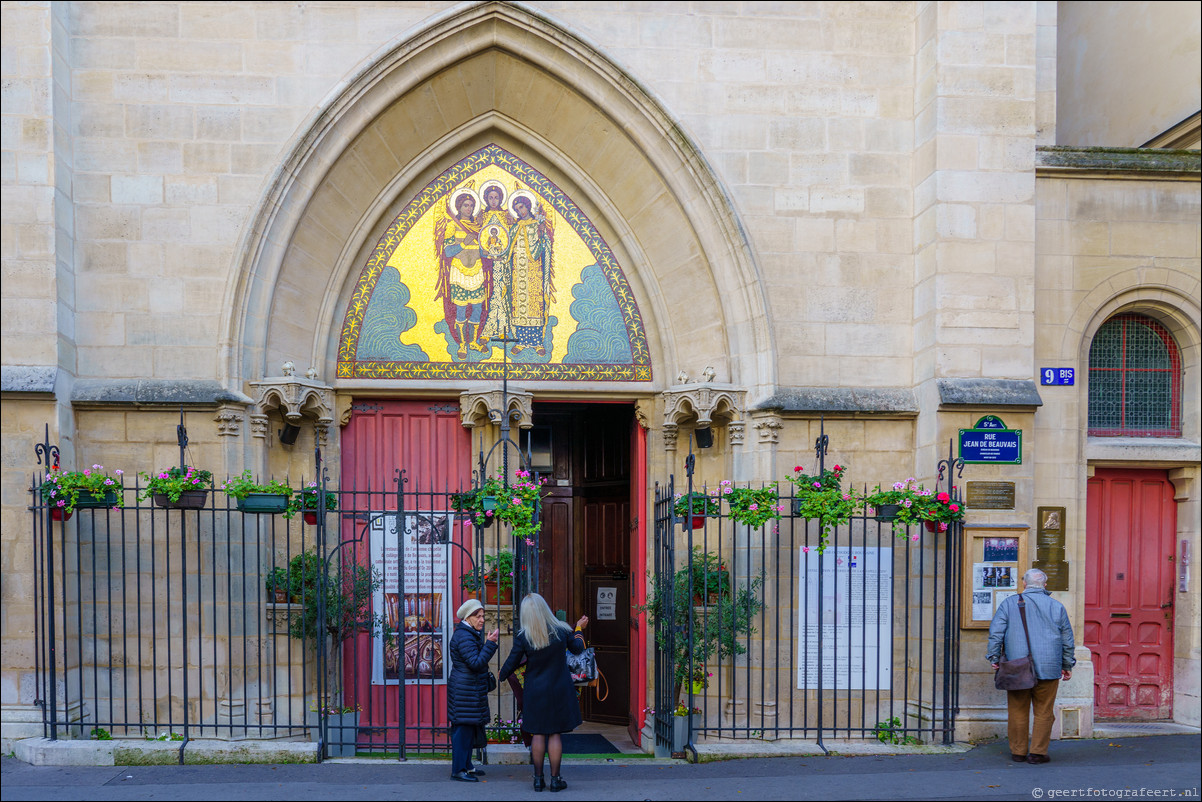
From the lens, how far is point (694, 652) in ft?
28.7

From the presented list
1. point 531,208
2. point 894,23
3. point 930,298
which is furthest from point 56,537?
point 894,23

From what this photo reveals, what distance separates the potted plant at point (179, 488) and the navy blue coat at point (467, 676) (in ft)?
8.02

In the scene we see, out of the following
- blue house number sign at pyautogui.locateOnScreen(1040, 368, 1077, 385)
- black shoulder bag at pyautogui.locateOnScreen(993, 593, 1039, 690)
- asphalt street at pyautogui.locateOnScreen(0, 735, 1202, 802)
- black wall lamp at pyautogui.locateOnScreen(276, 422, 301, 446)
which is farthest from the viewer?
black wall lamp at pyautogui.locateOnScreen(276, 422, 301, 446)

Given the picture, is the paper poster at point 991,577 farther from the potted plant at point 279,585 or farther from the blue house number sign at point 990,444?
the potted plant at point 279,585

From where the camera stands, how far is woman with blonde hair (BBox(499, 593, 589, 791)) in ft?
23.4

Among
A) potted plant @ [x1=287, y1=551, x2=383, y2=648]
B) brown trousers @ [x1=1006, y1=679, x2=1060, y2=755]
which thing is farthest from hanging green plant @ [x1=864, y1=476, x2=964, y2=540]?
potted plant @ [x1=287, y1=551, x2=383, y2=648]

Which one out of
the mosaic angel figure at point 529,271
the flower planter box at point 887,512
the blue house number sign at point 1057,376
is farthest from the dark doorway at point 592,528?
the blue house number sign at point 1057,376

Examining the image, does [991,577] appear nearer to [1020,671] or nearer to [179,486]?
[1020,671]

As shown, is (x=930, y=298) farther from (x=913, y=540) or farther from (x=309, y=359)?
(x=309, y=359)

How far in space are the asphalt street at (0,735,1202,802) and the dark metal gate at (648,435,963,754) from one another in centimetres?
70

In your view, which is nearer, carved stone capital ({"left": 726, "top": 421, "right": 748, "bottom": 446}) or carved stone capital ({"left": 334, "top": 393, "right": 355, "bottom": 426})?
carved stone capital ({"left": 726, "top": 421, "right": 748, "bottom": 446})

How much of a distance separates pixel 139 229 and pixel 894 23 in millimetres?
7066

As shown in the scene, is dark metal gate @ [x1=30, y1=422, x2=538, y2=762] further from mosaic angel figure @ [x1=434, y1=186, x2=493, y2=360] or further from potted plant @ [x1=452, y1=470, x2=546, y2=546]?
mosaic angel figure @ [x1=434, y1=186, x2=493, y2=360]

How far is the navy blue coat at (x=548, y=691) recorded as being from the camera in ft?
23.4
